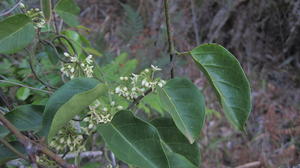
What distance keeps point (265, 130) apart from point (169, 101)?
2508mm

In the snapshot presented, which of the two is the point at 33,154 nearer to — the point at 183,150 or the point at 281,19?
the point at 183,150

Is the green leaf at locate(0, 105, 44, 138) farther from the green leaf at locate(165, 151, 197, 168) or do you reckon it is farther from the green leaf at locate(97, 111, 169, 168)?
the green leaf at locate(165, 151, 197, 168)

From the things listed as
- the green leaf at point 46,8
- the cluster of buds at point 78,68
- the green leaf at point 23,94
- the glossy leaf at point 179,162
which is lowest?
the green leaf at point 23,94

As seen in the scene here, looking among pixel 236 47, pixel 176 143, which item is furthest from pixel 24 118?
pixel 236 47

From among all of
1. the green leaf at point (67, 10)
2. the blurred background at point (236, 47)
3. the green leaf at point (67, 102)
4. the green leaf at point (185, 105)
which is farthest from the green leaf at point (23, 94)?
the blurred background at point (236, 47)

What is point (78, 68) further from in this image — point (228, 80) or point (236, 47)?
point (236, 47)

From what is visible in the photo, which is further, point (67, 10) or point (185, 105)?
point (67, 10)

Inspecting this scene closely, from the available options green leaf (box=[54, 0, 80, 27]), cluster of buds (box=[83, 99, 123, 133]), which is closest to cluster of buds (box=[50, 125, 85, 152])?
cluster of buds (box=[83, 99, 123, 133])

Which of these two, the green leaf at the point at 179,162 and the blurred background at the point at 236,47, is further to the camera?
the blurred background at the point at 236,47

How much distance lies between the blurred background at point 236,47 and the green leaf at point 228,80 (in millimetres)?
1889

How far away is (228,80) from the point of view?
2.11 feet

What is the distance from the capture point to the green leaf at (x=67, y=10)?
952mm

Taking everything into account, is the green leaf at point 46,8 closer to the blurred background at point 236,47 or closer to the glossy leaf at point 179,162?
the glossy leaf at point 179,162

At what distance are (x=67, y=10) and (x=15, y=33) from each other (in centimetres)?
27
